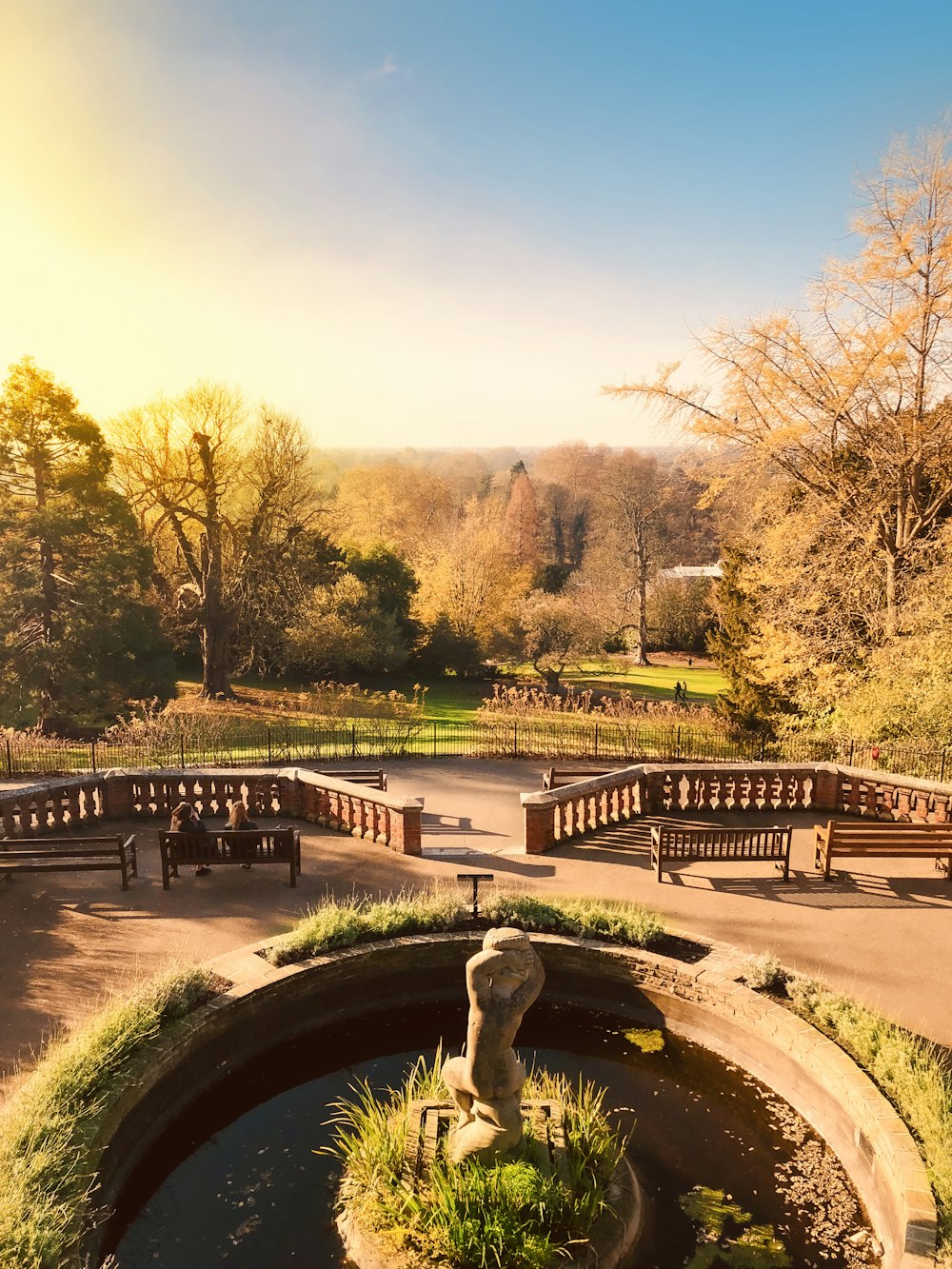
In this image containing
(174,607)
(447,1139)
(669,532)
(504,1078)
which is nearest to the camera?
(504,1078)

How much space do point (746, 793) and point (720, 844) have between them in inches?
112

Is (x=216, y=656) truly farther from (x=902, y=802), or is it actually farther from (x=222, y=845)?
(x=902, y=802)

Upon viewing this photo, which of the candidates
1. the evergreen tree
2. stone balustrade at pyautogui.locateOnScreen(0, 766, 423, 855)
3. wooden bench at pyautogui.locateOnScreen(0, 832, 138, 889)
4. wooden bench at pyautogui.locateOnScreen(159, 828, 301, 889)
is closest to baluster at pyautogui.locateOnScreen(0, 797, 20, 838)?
stone balustrade at pyautogui.locateOnScreen(0, 766, 423, 855)

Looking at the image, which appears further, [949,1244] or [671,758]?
[671,758]

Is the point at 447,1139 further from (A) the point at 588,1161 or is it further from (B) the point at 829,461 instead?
(B) the point at 829,461

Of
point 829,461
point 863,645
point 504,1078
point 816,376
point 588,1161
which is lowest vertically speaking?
point 588,1161

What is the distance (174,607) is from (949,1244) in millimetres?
33370

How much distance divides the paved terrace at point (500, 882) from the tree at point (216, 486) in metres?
18.9

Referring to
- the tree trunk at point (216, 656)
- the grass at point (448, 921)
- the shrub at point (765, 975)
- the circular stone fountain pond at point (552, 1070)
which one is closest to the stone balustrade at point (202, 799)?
the grass at point (448, 921)

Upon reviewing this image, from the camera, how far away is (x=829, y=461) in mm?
19859

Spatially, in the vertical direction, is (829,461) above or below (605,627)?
above

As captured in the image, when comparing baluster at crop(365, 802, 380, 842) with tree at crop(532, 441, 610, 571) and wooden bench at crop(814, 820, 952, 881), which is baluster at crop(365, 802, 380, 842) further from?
tree at crop(532, 441, 610, 571)

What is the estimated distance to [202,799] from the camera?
1373 cm

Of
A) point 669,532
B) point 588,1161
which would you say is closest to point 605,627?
point 669,532
